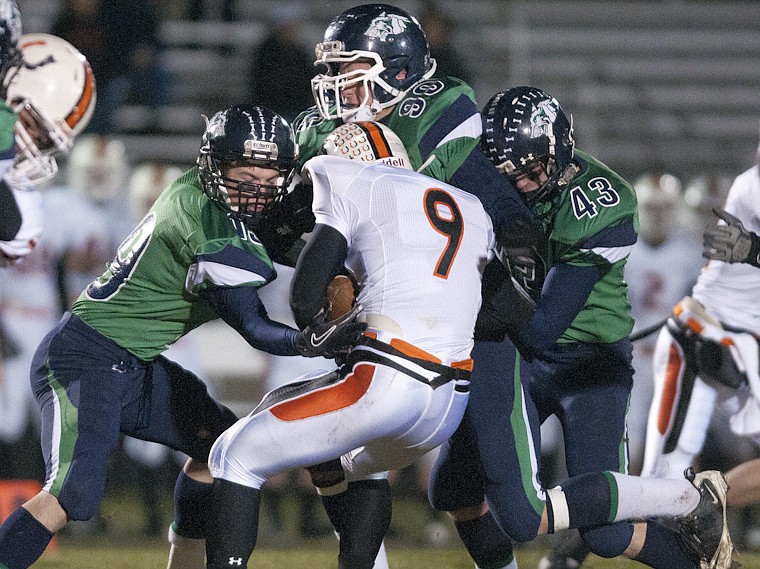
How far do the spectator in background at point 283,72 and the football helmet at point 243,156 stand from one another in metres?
3.61

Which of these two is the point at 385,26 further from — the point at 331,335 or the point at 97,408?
the point at 97,408

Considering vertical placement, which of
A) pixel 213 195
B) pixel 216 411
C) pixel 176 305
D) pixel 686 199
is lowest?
pixel 686 199

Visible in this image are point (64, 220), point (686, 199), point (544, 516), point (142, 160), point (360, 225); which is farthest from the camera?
point (142, 160)

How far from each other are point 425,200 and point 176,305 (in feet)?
3.03

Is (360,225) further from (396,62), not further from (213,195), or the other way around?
(396,62)

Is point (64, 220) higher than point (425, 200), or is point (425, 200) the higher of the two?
point (425, 200)

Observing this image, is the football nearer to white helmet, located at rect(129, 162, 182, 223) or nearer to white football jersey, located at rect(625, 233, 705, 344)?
white helmet, located at rect(129, 162, 182, 223)

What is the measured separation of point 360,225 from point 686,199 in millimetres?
4366

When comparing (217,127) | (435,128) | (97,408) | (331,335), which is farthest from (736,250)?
(97,408)

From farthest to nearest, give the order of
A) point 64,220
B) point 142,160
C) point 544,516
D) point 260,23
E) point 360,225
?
point 260,23
point 142,160
point 64,220
point 544,516
point 360,225

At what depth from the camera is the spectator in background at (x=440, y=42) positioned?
738 cm

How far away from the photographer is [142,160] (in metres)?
7.68

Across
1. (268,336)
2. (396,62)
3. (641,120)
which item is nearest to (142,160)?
(641,120)

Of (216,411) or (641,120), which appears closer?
(216,411)
